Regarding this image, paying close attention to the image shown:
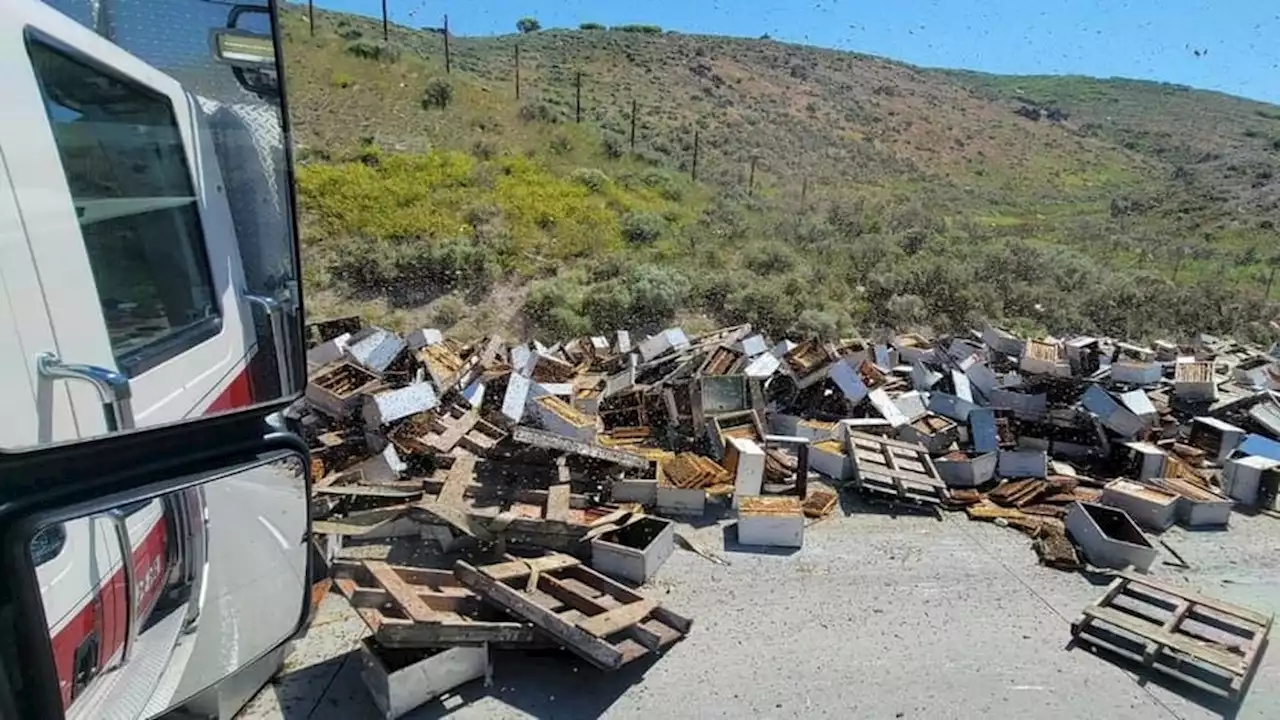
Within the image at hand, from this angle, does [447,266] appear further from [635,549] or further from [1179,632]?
[1179,632]

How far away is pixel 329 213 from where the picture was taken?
49.1 ft

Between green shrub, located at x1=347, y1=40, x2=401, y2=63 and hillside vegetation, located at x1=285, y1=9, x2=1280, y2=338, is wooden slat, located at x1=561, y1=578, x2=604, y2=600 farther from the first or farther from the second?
green shrub, located at x1=347, y1=40, x2=401, y2=63

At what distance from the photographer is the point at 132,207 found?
1490mm

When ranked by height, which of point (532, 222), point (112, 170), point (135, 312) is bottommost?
point (532, 222)

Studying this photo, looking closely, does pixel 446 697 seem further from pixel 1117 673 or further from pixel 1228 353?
pixel 1228 353

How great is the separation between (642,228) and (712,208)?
4028 millimetres

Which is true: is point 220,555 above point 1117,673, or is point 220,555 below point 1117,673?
above

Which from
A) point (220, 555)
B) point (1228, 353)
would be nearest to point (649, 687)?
point (220, 555)

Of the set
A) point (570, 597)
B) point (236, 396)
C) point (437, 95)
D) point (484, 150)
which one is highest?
point (437, 95)

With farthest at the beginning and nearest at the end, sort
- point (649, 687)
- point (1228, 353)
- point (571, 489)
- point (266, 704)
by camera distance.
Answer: point (1228, 353) → point (571, 489) → point (649, 687) → point (266, 704)

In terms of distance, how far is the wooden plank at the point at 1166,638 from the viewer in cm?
453

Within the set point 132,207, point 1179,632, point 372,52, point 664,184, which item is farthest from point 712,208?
point 132,207

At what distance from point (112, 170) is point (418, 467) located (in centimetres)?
578

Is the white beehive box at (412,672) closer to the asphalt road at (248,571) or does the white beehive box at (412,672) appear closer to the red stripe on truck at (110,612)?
the asphalt road at (248,571)
